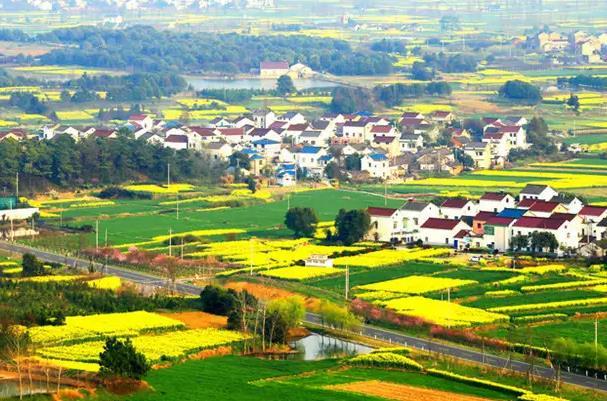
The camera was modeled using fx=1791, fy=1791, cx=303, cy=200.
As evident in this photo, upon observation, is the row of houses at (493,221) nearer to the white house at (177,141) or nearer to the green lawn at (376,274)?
the green lawn at (376,274)

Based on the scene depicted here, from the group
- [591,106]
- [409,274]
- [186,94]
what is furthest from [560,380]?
[186,94]

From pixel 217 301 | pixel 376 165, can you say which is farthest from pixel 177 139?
pixel 217 301

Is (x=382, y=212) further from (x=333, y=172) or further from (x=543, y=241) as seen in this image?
(x=333, y=172)

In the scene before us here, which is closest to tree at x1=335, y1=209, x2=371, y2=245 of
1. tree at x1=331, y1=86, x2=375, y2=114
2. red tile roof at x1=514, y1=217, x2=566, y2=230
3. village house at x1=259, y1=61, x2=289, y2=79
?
red tile roof at x1=514, y1=217, x2=566, y2=230

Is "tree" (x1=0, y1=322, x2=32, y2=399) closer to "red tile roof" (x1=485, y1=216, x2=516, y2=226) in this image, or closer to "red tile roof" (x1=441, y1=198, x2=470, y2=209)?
"red tile roof" (x1=485, y1=216, x2=516, y2=226)

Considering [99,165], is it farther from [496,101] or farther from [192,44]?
[192,44]
